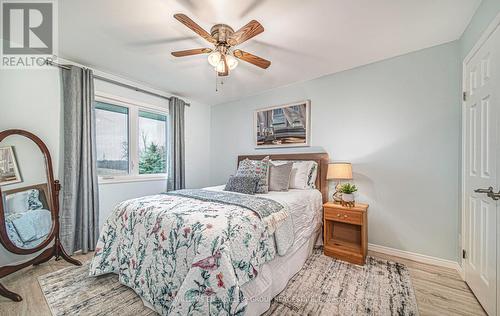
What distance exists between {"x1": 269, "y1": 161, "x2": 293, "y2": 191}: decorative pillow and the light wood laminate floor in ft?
5.25

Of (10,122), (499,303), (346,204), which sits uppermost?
(10,122)

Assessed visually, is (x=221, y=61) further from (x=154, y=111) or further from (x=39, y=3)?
(x=154, y=111)

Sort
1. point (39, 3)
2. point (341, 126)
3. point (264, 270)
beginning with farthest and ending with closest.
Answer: point (341, 126) < point (39, 3) < point (264, 270)

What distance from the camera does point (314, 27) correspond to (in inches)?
75.4

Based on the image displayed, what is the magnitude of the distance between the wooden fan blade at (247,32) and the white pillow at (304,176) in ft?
6.17

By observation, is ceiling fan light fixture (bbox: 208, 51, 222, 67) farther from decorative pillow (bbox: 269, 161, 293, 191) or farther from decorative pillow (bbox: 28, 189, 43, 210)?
decorative pillow (bbox: 28, 189, 43, 210)

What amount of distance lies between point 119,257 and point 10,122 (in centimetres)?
197

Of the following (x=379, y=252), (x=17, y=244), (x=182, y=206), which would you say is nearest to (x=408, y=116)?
(x=379, y=252)

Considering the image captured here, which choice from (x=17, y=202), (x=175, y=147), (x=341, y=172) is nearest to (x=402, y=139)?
(x=341, y=172)

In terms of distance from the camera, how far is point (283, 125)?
135 inches

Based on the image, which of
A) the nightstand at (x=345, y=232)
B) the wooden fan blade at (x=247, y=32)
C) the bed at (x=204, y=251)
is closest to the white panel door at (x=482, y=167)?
the nightstand at (x=345, y=232)

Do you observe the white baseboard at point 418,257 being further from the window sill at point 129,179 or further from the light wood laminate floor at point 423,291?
the window sill at point 129,179

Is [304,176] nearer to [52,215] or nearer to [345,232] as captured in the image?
[345,232]

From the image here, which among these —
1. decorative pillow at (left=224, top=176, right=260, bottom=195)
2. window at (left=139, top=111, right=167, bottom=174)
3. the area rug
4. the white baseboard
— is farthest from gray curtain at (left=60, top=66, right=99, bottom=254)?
the white baseboard
